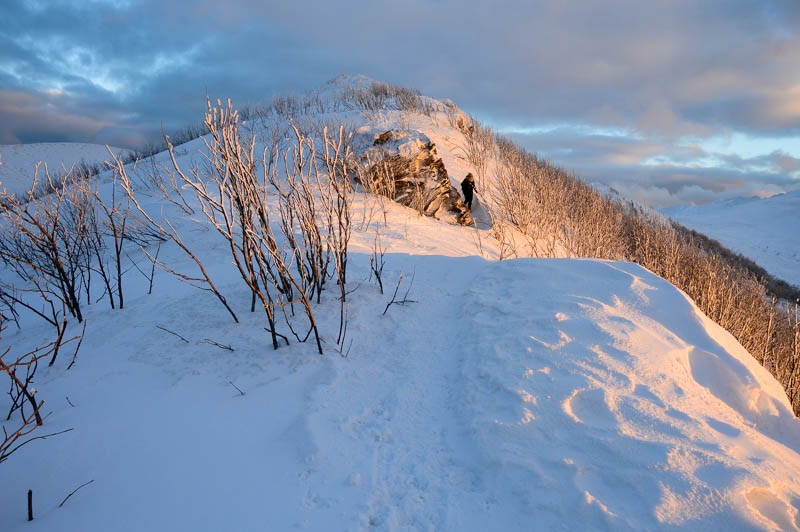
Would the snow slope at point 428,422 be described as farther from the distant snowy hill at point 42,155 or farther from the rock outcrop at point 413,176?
the distant snowy hill at point 42,155

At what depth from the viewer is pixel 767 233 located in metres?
29.7

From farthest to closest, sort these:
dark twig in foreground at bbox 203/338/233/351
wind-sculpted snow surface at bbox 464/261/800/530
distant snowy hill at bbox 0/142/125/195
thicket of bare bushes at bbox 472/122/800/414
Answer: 1. distant snowy hill at bbox 0/142/125/195
2. thicket of bare bushes at bbox 472/122/800/414
3. dark twig in foreground at bbox 203/338/233/351
4. wind-sculpted snow surface at bbox 464/261/800/530

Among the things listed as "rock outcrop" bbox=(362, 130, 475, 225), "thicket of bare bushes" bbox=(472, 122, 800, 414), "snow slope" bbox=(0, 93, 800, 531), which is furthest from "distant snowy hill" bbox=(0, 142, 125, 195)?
"snow slope" bbox=(0, 93, 800, 531)

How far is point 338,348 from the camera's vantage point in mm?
3312

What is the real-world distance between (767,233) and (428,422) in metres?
38.9

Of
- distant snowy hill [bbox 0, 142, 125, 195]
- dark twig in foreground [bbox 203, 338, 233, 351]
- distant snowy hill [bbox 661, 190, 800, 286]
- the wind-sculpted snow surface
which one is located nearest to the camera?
the wind-sculpted snow surface

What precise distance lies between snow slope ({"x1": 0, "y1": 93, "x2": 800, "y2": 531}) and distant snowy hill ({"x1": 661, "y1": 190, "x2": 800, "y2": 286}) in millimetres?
19844

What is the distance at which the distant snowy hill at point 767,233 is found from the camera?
66.5 feet

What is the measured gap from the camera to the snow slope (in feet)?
6.05

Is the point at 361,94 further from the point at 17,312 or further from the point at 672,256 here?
the point at 17,312

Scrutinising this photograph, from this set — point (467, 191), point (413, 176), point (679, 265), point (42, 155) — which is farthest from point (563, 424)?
point (42, 155)

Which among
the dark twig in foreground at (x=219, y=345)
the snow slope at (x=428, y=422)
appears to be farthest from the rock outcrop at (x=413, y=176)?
the dark twig in foreground at (x=219, y=345)

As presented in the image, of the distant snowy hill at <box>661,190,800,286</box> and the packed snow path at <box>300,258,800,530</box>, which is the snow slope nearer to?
the packed snow path at <box>300,258,800,530</box>

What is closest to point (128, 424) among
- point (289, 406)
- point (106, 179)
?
point (289, 406)
